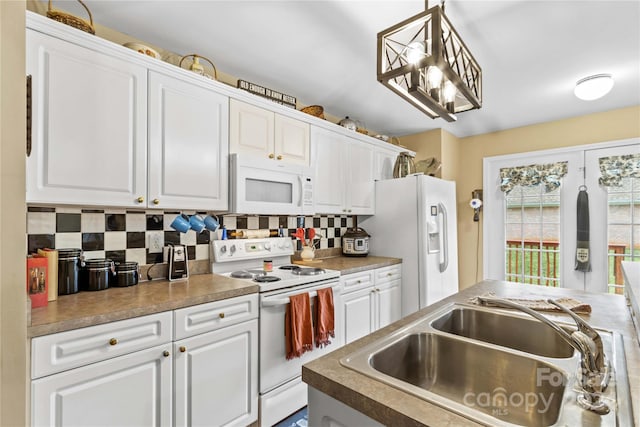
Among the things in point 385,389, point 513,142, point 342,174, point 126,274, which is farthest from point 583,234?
point 126,274

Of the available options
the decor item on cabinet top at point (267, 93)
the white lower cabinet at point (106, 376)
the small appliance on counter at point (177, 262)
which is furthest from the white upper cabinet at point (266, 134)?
the white lower cabinet at point (106, 376)

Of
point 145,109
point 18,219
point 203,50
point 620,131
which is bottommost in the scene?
point 18,219

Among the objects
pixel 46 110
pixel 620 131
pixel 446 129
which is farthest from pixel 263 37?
pixel 620 131

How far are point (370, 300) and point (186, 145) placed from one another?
191 cm

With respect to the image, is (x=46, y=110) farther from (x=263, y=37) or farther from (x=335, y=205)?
(x=335, y=205)

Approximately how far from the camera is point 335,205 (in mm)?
2891

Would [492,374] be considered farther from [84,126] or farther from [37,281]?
[84,126]

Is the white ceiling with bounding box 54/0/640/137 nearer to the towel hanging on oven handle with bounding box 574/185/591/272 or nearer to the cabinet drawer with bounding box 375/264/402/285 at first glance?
the towel hanging on oven handle with bounding box 574/185/591/272

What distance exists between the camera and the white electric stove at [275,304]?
6.03ft

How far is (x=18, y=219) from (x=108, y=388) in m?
0.96

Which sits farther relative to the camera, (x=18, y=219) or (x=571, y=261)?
(x=571, y=261)

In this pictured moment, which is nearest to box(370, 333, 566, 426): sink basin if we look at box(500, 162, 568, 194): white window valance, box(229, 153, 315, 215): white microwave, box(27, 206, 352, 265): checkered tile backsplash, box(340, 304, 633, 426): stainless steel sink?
box(340, 304, 633, 426): stainless steel sink

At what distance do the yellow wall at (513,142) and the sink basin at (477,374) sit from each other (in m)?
3.28

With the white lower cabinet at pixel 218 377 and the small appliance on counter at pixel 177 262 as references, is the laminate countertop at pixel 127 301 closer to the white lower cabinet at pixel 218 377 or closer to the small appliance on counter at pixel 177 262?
the small appliance on counter at pixel 177 262
